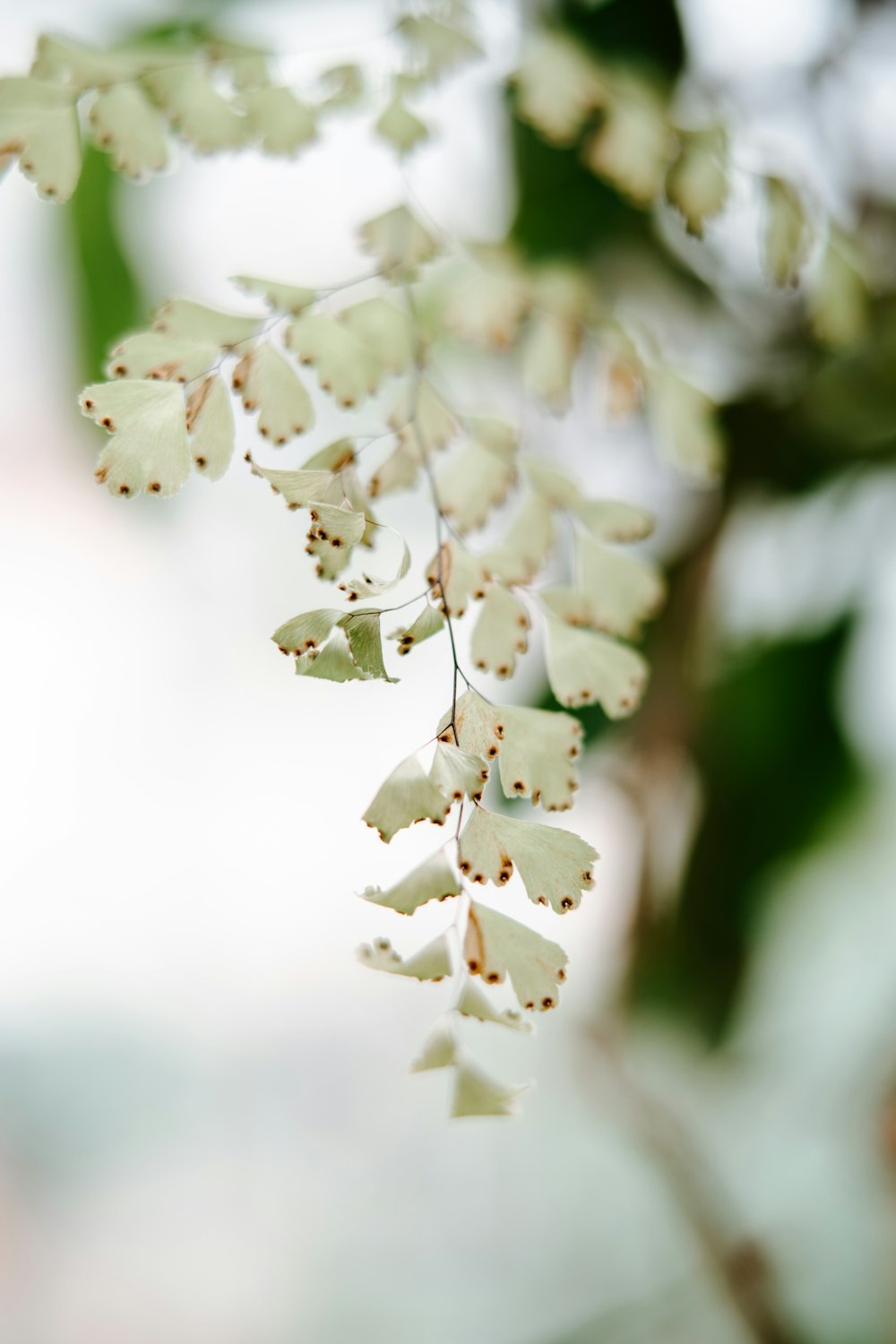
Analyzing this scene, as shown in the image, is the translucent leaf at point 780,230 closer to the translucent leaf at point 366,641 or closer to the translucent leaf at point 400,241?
the translucent leaf at point 400,241

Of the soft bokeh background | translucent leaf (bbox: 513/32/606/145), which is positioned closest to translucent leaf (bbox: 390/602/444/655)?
translucent leaf (bbox: 513/32/606/145)

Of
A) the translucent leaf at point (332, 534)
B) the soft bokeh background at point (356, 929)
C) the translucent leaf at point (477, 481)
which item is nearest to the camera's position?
the translucent leaf at point (332, 534)

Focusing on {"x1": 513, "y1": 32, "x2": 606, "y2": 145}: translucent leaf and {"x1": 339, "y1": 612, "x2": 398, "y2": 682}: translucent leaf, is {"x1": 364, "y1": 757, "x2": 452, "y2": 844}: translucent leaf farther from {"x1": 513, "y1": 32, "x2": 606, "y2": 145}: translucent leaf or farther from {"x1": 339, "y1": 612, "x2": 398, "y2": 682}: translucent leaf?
{"x1": 513, "y1": 32, "x2": 606, "y2": 145}: translucent leaf

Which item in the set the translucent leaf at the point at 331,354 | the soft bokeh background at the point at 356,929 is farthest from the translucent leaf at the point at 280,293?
the soft bokeh background at the point at 356,929

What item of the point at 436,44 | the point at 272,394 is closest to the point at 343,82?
the point at 436,44

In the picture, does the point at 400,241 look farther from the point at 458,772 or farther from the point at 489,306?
the point at 458,772

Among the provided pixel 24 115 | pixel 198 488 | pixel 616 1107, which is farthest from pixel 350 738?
pixel 24 115

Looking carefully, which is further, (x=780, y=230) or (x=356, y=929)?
(x=356, y=929)
